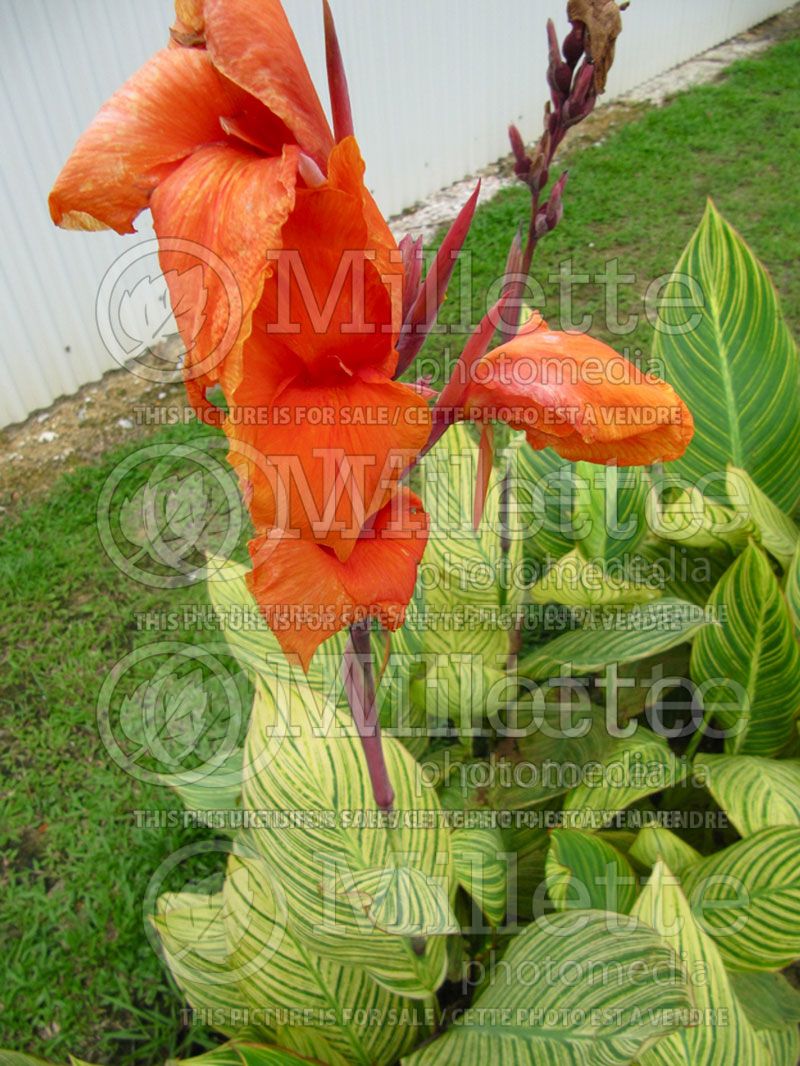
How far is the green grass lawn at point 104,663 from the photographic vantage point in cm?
140

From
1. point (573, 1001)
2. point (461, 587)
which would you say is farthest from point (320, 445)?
point (461, 587)

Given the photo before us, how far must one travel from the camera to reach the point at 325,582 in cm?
53

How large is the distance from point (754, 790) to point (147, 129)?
1126 mm

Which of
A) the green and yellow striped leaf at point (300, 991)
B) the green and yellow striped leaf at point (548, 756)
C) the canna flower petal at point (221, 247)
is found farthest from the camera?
the green and yellow striped leaf at point (548, 756)

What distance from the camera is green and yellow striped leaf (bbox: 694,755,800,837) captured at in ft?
3.73

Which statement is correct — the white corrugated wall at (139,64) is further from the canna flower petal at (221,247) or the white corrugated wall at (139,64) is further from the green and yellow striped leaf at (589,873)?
the canna flower petal at (221,247)

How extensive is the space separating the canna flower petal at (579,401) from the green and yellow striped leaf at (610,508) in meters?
0.75

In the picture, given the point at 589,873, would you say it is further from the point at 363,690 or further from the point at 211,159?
the point at 211,159

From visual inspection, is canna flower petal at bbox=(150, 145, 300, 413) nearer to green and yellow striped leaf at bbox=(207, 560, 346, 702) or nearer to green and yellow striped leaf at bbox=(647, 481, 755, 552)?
green and yellow striped leaf at bbox=(207, 560, 346, 702)

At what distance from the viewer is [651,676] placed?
1.48m

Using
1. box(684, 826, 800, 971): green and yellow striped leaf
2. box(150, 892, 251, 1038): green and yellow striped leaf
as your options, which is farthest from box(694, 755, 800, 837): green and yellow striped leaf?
box(150, 892, 251, 1038): green and yellow striped leaf

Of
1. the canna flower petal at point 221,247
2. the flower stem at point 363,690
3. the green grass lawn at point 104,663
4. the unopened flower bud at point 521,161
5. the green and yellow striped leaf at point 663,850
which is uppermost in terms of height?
the canna flower petal at point 221,247

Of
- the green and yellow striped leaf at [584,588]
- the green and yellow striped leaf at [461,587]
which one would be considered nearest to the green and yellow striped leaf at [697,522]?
the green and yellow striped leaf at [584,588]

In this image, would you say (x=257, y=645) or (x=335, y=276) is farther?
(x=257, y=645)
